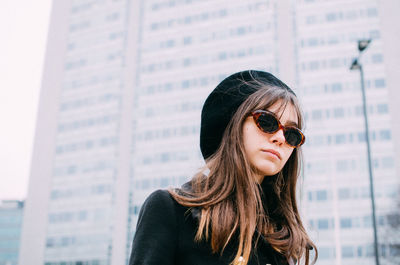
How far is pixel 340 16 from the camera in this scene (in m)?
58.9

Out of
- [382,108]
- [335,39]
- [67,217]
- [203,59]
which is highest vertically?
[335,39]

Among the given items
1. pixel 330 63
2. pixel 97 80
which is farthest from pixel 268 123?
pixel 97 80

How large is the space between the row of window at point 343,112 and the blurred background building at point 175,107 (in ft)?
0.43

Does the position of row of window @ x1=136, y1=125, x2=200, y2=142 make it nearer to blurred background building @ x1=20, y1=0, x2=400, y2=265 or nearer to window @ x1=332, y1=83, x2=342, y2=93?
blurred background building @ x1=20, y1=0, x2=400, y2=265

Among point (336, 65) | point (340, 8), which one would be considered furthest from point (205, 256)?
point (340, 8)

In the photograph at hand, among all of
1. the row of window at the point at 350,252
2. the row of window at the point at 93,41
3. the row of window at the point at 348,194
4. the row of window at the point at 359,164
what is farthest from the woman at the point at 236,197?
the row of window at the point at 93,41

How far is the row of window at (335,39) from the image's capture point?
187 ft

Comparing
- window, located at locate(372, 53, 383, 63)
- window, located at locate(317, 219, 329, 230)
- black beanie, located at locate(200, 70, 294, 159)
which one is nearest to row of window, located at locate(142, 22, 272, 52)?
window, located at locate(372, 53, 383, 63)

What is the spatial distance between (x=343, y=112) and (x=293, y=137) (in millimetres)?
55781

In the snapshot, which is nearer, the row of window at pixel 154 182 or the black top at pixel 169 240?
the black top at pixel 169 240

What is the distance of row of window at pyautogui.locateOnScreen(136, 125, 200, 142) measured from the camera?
6003 centimetres

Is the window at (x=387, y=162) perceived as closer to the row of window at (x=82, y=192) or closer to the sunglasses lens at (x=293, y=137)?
the row of window at (x=82, y=192)

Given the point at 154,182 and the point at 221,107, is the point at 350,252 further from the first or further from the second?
the point at 221,107

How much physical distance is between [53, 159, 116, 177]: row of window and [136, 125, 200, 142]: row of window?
5.67 meters
